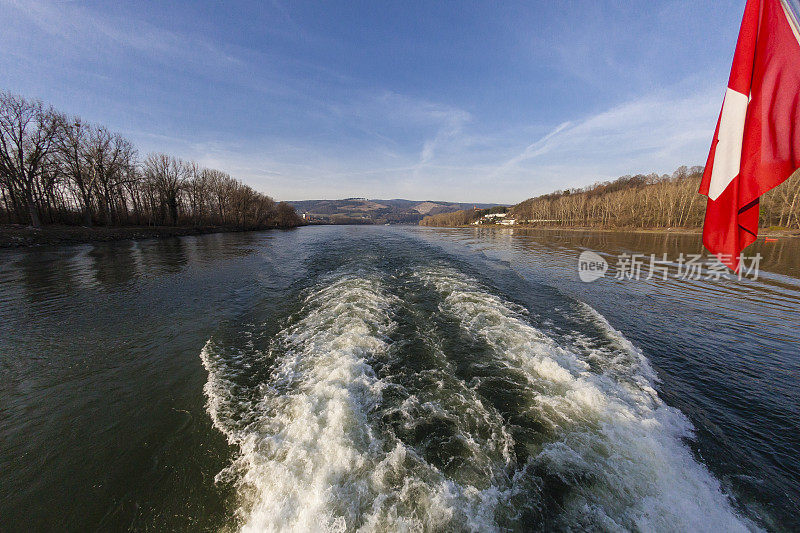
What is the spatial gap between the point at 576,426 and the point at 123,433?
21.2ft

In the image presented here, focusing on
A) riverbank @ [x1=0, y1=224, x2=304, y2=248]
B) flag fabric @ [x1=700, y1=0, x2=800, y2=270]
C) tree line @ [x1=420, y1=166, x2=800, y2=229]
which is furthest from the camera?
tree line @ [x1=420, y1=166, x2=800, y2=229]

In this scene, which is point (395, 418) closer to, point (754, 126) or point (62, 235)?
point (754, 126)

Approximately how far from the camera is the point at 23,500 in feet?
8.72

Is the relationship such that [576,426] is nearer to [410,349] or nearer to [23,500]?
[410,349]

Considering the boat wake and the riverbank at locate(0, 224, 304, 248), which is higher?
the riverbank at locate(0, 224, 304, 248)

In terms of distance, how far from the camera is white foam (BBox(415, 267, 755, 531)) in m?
2.60

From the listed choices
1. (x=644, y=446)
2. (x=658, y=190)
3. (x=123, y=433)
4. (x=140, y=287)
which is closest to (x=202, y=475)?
(x=123, y=433)

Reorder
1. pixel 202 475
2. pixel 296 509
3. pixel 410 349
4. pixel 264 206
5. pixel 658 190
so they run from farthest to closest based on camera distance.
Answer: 1. pixel 264 206
2. pixel 658 190
3. pixel 410 349
4. pixel 202 475
5. pixel 296 509

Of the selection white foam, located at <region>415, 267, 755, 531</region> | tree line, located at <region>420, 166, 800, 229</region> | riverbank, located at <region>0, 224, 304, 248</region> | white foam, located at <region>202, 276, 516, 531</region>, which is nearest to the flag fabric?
white foam, located at <region>415, 267, 755, 531</region>

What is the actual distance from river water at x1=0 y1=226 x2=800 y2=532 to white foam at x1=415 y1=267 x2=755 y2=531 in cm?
2

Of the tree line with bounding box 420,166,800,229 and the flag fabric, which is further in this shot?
the tree line with bounding box 420,166,800,229

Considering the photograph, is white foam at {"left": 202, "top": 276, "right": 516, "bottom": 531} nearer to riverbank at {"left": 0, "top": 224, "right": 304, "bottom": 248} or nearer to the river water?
the river water

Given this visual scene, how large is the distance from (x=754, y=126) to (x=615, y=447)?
3.73 meters

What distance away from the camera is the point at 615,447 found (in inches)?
130
